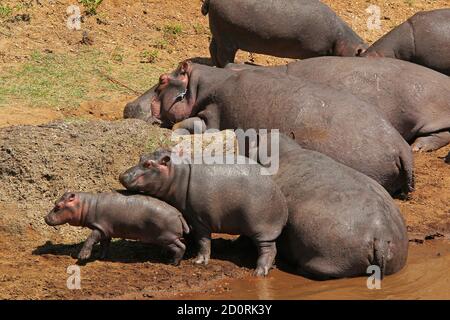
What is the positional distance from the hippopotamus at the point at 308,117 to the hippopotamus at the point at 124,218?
2.17 metres

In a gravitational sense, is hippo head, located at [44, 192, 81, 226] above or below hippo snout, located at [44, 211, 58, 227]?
above

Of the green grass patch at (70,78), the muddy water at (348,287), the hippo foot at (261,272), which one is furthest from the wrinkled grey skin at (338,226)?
the green grass patch at (70,78)

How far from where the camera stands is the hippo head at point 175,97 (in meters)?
11.0

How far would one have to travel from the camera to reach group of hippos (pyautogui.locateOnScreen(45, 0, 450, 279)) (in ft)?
26.1

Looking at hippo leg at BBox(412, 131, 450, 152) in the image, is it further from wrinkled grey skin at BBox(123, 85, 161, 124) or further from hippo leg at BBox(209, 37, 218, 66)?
hippo leg at BBox(209, 37, 218, 66)

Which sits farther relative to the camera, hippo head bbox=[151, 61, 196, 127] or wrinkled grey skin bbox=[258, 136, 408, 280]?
hippo head bbox=[151, 61, 196, 127]

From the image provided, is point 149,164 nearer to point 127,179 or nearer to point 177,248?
point 127,179

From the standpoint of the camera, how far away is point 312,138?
967 cm

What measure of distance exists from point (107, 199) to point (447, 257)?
3.03 metres

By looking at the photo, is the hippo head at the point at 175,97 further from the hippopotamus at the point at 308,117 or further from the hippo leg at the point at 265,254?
the hippo leg at the point at 265,254

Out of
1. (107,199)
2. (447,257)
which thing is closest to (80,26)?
(107,199)

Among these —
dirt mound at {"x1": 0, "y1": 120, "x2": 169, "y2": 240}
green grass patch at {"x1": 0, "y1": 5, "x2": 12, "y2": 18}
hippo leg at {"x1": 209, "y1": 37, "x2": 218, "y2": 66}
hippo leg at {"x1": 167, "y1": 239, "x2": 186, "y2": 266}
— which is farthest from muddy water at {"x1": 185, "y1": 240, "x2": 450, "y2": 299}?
green grass patch at {"x1": 0, "y1": 5, "x2": 12, "y2": 18}

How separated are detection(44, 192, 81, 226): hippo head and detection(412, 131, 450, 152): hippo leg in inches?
183
